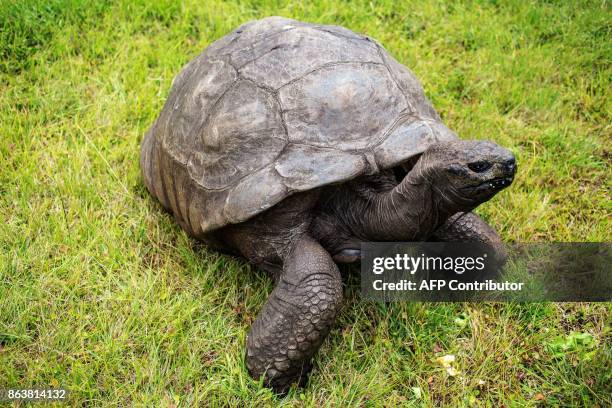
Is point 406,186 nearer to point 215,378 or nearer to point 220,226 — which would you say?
point 220,226

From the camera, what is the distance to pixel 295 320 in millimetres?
3229

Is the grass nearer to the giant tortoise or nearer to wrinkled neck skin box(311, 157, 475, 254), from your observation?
the giant tortoise

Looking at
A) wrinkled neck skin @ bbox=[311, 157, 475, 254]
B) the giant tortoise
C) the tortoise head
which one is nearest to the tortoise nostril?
the tortoise head

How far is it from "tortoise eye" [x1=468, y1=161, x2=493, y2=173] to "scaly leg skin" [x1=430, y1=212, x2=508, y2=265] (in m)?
0.94

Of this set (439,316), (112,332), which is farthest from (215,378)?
(439,316)

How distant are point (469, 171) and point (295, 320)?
1.20 m

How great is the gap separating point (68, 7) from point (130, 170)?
6.34 feet

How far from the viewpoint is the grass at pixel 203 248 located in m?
3.41

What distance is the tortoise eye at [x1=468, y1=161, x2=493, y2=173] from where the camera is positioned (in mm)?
2820

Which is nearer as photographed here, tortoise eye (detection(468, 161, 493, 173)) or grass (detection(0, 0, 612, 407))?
tortoise eye (detection(468, 161, 493, 173))

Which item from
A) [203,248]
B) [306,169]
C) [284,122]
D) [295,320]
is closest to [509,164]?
[306,169]

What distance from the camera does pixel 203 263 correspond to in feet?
13.1

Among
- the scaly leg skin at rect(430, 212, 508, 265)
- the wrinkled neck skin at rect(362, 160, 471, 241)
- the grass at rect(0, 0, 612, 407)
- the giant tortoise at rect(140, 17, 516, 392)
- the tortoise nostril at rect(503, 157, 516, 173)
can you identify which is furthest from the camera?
the scaly leg skin at rect(430, 212, 508, 265)

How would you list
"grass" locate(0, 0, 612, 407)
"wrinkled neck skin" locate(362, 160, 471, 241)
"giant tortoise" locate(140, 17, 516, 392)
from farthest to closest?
1. "grass" locate(0, 0, 612, 407)
2. "giant tortoise" locate(140, 17, 516, 392)
3. "wrinkled neck skin" locate(362, 160, 471, 241)
